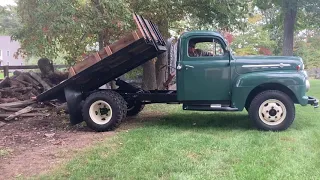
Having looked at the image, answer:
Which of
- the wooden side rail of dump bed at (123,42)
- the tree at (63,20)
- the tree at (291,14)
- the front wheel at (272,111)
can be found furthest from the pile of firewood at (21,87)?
the tree at (291,14)

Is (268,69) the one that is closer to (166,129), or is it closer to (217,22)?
(166,129)

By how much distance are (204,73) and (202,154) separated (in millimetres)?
2366

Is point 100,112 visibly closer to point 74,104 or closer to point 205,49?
point 74,104

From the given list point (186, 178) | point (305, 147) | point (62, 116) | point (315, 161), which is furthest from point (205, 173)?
point (62, 116)

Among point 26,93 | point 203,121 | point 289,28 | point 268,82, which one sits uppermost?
point 289,28

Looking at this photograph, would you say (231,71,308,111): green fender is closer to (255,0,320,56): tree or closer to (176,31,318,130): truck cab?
(176,31,318,130): truck cab

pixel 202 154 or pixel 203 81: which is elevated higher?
pixel 203 81

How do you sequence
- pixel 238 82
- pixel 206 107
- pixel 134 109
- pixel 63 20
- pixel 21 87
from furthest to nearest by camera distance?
1. pixel 21 87
2. pixel 134 109
3. pixel 63 20
4. pixel 206 107
5. pixel 238 82

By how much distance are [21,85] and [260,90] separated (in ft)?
24.0

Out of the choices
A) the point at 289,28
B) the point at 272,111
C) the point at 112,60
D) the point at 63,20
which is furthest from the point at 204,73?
the point at 289,28

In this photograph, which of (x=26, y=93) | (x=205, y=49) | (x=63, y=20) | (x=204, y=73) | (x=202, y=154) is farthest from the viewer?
(x=26, y=93)

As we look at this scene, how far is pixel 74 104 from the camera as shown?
305 inches

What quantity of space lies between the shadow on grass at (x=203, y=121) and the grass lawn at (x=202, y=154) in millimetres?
21

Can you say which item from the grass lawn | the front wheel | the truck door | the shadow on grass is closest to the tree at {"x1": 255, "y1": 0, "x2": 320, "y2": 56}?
the shadow on grass
